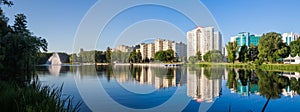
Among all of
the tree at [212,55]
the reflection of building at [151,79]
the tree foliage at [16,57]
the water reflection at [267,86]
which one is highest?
the tree at [212,55]

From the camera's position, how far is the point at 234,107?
9.83 meters

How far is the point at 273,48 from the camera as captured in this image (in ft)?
138

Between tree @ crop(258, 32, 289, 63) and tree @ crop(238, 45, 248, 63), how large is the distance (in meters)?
7.72

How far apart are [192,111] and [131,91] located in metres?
5.32

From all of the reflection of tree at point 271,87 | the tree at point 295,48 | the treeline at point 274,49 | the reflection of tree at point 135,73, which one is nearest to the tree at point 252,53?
the treeline at point 274,49

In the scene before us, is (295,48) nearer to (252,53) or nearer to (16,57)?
(252,53)

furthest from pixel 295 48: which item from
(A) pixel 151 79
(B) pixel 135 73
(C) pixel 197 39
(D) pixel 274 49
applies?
(C) pixel 197 39

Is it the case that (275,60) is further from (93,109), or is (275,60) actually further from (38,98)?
(38,98)

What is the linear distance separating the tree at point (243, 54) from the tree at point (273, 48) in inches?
304

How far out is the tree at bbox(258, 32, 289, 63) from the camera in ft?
137

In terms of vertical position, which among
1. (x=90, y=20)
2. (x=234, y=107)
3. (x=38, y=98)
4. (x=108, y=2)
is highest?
(x=108, y=2)

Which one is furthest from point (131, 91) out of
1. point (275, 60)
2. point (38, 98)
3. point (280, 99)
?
point (275, 60)

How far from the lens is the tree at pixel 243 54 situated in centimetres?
5078

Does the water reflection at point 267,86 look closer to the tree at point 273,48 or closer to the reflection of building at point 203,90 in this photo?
the reflection of building at point 203,90
